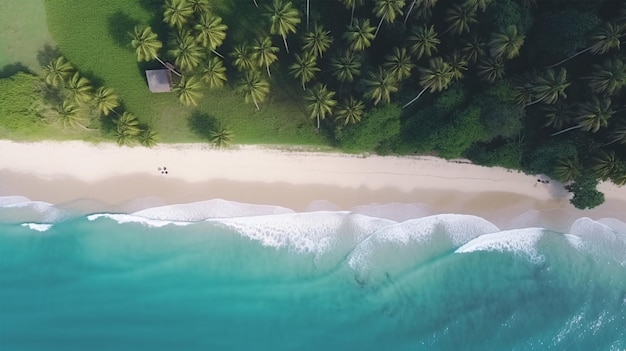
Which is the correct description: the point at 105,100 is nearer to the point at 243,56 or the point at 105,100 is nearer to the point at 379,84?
the point at 243,56

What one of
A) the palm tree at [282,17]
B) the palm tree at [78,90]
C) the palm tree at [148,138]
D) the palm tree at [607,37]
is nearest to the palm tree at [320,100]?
the palm tree at [282,17]

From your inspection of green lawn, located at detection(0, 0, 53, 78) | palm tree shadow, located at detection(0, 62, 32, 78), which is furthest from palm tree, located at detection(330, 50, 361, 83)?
palm tree shadow, located at detection(0, 62, 32, 78)

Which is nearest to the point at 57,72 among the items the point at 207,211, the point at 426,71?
the point at 207,211

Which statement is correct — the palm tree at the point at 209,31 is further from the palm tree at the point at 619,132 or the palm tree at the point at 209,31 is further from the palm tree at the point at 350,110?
the palm tree at the point at 619,132

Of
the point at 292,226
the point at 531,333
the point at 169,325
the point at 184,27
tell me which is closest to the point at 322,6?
the point at 184,27

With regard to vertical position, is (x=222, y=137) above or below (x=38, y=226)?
above

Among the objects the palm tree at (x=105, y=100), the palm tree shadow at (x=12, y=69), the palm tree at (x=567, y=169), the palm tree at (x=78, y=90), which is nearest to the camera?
the palm tree at (x=78, y=90)
